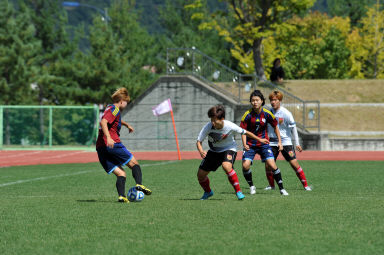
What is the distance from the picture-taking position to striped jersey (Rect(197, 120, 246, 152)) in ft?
34.4

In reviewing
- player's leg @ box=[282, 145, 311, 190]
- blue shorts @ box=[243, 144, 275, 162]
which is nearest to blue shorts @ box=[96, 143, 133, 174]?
blue shorts @ box=[243, 144, 275, 162]

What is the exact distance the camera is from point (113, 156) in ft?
35.6

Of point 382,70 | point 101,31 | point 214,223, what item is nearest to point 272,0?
point 101,31

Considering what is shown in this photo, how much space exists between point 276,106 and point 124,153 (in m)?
3.48

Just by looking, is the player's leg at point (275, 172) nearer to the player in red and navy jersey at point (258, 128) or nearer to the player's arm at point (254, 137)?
the player in red and navy jersey at point (258, 128)

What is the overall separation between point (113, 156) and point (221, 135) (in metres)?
1.71

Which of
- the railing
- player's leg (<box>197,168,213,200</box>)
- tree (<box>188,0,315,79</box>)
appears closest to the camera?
player's leg (<box>197,168,213,200</box>)

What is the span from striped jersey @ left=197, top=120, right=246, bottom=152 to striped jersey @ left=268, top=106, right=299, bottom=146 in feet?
7.80

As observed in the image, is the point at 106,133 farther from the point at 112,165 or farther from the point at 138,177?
the point at 138,177

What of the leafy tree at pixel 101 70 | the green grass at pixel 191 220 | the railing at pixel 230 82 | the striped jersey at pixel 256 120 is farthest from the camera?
the leafy tree at pixel 101 70

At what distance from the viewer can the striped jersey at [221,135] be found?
10.5 m

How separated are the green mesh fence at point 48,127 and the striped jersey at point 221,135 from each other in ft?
80.3

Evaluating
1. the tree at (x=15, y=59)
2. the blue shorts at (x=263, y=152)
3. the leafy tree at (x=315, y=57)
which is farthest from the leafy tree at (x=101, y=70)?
the blue shorts at (x=263, y=152)

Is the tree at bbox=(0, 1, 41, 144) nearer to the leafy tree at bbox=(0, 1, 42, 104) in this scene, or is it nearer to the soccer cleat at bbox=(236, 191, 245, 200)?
the leafy tree at bbox=(0, 1, 42, 104)
